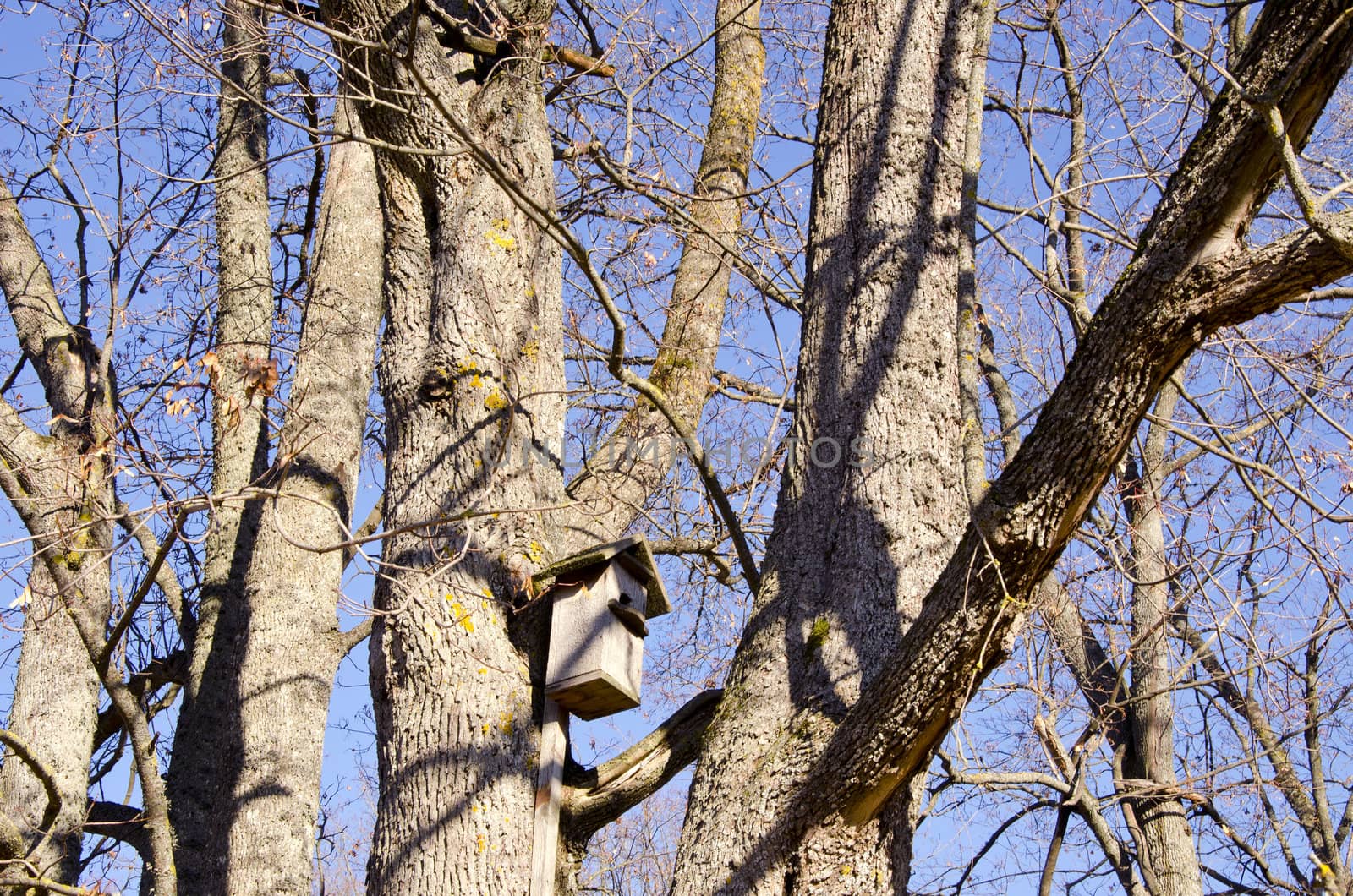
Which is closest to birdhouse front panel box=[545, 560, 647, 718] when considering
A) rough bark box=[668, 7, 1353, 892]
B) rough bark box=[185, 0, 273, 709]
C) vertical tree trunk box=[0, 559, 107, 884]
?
rough bark box=[668, 7, 1353, 892]

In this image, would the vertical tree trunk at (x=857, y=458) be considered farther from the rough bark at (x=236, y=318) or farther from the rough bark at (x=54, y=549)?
the rough bark at (x=236, y=318)

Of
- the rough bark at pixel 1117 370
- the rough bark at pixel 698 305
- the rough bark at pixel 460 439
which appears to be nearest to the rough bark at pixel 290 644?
the rough bark at pixel 460 439

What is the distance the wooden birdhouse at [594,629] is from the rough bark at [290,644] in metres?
1.16

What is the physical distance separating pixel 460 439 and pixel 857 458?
0.99 m

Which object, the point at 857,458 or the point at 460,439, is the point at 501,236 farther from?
the point at 857,458

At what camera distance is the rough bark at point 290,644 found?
13.0ft

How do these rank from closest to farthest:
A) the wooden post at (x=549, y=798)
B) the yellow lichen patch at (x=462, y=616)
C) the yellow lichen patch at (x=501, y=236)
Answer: the wooden post at (x=549, y=798), the yellow lichen patch at (x=462, y=616), the yellow lichen patch at (x=501, y=236)

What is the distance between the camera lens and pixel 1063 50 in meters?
6.46

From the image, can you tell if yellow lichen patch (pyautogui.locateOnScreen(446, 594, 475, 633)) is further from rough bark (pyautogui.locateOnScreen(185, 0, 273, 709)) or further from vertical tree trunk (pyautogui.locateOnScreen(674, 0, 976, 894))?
rough bark (pyautogui.locateOnScreen(185, 0, 273, 709))

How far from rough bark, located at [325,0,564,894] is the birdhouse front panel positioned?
0.08 meters

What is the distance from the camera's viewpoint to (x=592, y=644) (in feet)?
9.12

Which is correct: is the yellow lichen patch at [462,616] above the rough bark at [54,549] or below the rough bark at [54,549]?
below

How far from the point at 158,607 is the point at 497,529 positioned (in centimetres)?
322

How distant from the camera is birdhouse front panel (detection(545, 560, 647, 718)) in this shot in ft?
8.98
